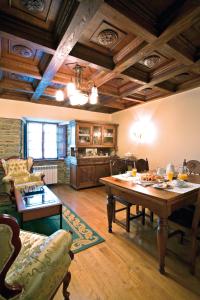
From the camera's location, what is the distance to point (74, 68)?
8.40 feet

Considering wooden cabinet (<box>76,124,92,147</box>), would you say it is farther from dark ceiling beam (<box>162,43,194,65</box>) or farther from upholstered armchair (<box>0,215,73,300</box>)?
upholstered armchair (<box>0,215,73,300</box>)

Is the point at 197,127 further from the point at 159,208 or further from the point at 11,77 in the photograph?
the point at 11,77

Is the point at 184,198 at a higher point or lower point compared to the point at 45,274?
higher

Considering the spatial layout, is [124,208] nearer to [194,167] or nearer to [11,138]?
[194,167]

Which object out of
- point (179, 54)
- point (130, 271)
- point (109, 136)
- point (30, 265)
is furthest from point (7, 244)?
point (109, 136)

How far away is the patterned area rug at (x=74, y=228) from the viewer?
207 centimetres

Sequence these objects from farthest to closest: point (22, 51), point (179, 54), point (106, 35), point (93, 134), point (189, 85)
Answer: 1. point (93, 134)
2. point (189, 85)
3. point (22, 51)
4. point (179, 54)
5. point (106, 35)

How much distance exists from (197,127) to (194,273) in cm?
254

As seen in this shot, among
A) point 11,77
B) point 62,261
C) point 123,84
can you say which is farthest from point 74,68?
point 62,261

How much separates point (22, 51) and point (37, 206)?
2.15 meters

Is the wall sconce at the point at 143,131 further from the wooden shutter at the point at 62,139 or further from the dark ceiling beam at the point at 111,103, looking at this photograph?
the wooden shutter at the point at 62,139

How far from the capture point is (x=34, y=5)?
1438mm

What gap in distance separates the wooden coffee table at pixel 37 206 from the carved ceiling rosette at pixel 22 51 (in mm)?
2126

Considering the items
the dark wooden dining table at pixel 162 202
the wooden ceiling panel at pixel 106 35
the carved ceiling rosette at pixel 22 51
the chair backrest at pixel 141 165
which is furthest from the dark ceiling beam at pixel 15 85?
the dark wooden dining table at pixel 162 202
